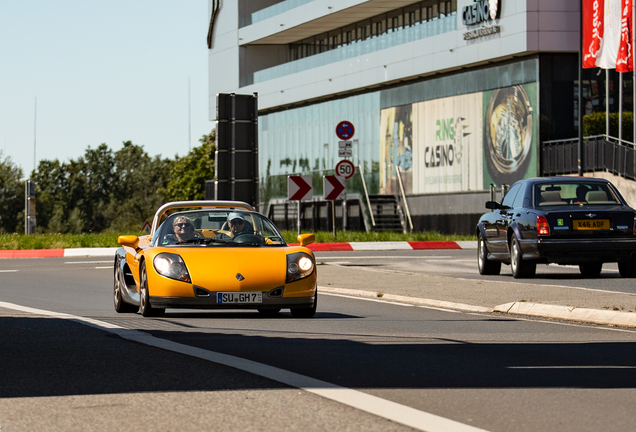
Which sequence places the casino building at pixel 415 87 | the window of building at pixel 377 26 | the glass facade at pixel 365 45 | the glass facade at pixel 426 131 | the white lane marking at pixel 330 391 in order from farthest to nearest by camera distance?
the window of building at pixel 377 26 < the glass facade at pixel 365 45 < the glass facade at pixel 426 131 < the casino building at pixel 415 87 < the white lane marking at pixel 330 391

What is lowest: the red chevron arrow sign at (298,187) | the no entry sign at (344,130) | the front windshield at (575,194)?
the front windshield at (575,194)

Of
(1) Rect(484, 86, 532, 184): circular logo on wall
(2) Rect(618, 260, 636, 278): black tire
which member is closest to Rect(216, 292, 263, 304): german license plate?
(2) Rect(618, 260, 636, 278): black tire

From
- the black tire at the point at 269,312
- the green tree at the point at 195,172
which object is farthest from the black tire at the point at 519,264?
the green tree at the point at 195,172

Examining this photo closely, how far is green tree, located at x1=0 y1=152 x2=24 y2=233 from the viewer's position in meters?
136

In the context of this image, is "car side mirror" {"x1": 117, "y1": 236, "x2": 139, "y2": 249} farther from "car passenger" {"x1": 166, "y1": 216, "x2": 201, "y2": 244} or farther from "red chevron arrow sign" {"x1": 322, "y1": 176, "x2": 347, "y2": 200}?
"red chevron arrow sign" {"x1": 322, "y1": 176, "x2": 347, "y2": 200}

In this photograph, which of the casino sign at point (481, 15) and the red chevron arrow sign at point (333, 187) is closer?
the red chevron arrow sign at point (333, 187)

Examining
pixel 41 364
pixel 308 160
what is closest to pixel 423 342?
pixel 41 364

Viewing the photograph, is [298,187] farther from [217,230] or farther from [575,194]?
[217,230]

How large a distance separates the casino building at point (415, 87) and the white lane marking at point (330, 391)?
3469 centimetres

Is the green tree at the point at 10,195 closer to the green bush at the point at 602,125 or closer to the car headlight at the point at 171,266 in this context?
the green bush at the point at 602,125

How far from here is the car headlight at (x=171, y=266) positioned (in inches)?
468

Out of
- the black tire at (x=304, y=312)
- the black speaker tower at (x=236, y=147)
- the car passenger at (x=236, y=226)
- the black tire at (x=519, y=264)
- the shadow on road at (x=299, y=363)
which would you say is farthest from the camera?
the black speaker tower at (x=236, y=147)

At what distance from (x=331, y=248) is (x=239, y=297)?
20974 mm

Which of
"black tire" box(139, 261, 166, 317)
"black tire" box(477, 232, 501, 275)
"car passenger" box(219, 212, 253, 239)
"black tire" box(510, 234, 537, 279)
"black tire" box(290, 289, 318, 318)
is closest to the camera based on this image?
"black tire" box(139, 261, 166, 317)
